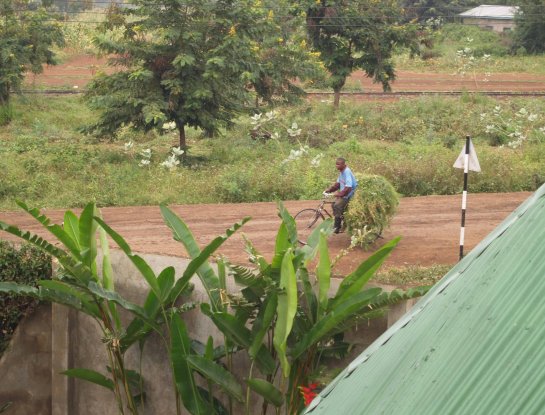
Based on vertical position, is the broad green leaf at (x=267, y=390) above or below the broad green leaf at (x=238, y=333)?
below

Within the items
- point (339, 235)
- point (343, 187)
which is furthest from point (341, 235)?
point (343, 187)

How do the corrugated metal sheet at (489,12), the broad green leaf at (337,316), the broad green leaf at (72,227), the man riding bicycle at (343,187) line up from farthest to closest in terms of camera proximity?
1. the corrugated metal sheet at (489,12)
2. the man riding bicycle at (343,187)
3. the broad green leaf at (72,227)
4. the broad green leaf at (337,316)

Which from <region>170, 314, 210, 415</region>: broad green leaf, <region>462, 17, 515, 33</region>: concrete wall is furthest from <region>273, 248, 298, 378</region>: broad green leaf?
<region>462, 17, 515, 33</region>: concrete wall

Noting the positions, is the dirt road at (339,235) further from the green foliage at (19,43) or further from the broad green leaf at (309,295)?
the green foliage at (19,43)

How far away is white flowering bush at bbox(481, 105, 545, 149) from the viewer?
2480 centimetres

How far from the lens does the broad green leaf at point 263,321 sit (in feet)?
25.7

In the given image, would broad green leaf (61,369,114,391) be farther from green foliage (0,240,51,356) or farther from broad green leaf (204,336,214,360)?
broad green leaf (204,336,214,360)

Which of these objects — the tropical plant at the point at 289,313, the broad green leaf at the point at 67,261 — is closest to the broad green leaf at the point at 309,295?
the tropical plant at the point at 289,313

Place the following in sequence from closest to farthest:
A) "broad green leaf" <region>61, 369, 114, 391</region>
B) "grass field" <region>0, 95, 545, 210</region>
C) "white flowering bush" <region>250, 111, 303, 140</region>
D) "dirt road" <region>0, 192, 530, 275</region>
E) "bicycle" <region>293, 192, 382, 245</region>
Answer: "broad green leaf" <region>61, 369, 114, 391</region>
"bicycle" <region>293, 192, 382, 245</region>
"dirt road" <region>0, 192, 530, 275</region>
"grass field" <region>0, 95, 545, 210</region>
"white flowering bush" <region>250, 111, 303, 140</region>

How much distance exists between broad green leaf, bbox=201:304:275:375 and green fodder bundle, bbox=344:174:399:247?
15.7 ft

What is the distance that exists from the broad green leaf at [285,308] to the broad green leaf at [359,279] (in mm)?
588

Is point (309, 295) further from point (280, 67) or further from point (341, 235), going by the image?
point (280, 67)

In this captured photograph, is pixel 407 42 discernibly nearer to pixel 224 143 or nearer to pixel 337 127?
pixel 337 127

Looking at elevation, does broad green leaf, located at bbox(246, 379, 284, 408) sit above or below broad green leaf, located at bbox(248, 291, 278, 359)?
below
